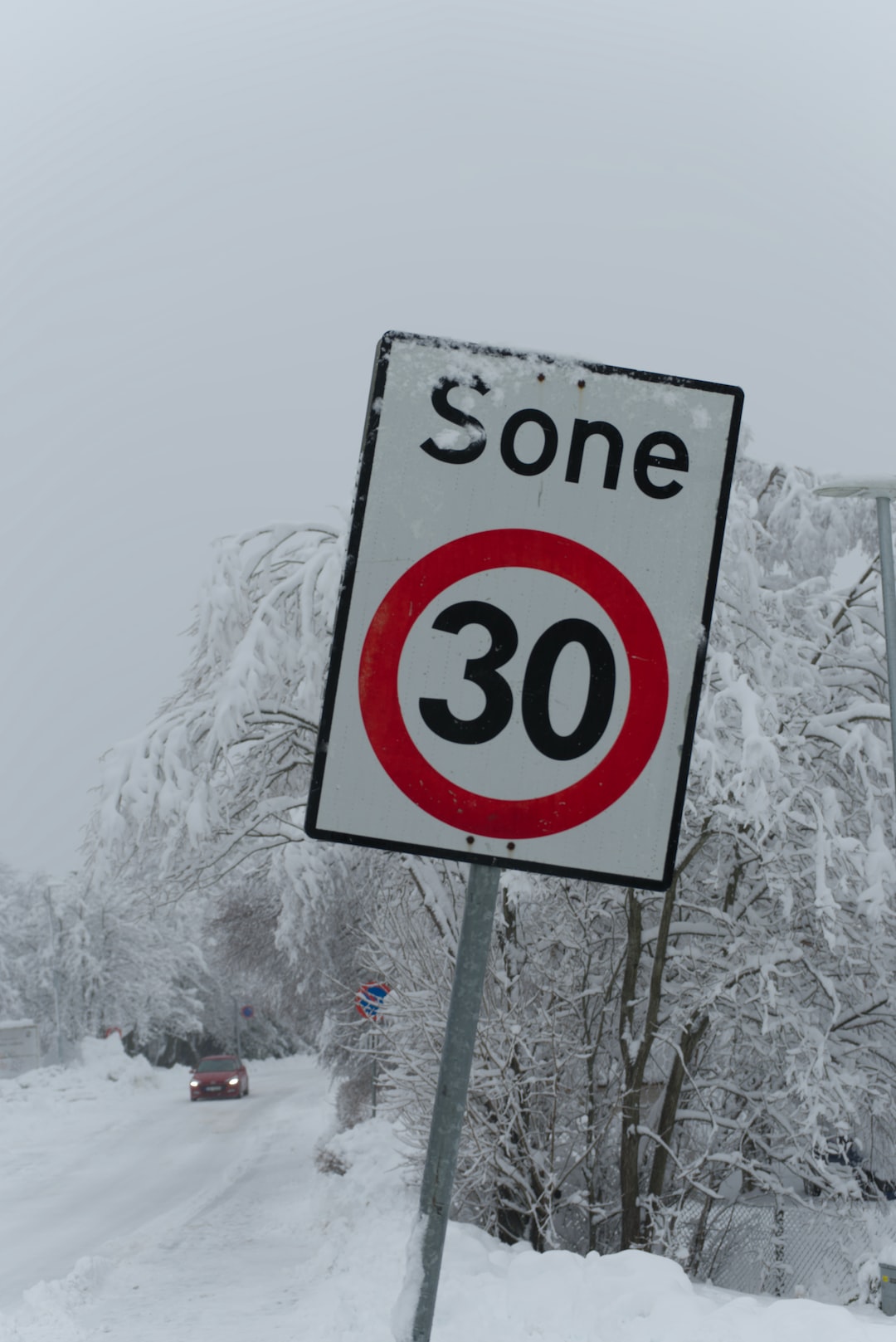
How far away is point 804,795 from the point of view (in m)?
11.2

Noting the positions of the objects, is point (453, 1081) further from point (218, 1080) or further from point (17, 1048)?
point (17, 1048)

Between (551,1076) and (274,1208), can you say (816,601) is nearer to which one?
(551,1076)

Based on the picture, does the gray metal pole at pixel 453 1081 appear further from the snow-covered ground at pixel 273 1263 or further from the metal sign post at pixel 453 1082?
the snow-covered ground at pixel 273 1263

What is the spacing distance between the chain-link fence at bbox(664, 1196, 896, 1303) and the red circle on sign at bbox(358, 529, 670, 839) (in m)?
11.3

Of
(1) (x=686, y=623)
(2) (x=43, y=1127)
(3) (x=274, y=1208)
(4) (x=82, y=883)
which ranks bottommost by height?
(2) (x=43, y=1127)

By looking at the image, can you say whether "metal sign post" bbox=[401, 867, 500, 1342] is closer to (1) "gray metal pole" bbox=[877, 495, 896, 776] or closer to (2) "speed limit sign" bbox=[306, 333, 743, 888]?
(2) "speed limit sign" bbox=[306, 333, 743, 888]

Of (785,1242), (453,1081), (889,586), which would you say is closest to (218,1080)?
(785,1242)

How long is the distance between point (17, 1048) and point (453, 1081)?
3988 cm

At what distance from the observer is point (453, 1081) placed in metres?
1.76

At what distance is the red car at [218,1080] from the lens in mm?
33656

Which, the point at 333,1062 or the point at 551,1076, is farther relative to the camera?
the point at 333,1062

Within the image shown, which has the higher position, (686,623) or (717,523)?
(717,523)

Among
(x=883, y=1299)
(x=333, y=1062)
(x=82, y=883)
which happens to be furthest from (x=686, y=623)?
(x=333, y=1062)

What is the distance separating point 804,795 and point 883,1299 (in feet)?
13.6
